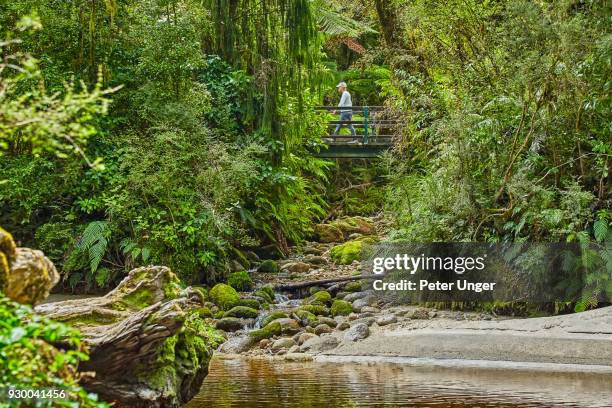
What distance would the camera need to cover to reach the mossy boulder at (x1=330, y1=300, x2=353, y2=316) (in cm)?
1514

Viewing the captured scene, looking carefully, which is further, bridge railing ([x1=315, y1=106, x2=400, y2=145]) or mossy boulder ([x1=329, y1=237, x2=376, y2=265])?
bridge railing ([x1=315, y1=106, x2=400, y2=145])

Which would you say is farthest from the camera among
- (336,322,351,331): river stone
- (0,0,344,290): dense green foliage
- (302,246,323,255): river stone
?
(302,246,323,255): river stone

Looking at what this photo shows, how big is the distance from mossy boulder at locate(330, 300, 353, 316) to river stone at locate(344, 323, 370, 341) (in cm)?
144

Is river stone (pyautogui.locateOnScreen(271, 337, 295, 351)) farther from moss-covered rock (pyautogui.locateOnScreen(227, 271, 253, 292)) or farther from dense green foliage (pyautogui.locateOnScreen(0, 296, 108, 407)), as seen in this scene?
dense green foliage (pyautogui.locateOnScreen(0, 296, 108, 407))

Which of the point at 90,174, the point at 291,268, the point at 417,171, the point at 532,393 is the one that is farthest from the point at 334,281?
the point at 532,393

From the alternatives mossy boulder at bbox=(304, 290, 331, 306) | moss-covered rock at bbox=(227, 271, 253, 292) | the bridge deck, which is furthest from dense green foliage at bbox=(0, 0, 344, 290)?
the bridge deck

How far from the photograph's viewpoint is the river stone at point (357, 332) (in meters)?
13.4

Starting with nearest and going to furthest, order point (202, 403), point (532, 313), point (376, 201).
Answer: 1. point (202, 403)
2. point (532, 313)
3. point (376, 201)

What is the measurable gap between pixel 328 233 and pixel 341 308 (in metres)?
7.48

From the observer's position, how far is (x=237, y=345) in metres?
13.7

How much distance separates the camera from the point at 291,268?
18.9m

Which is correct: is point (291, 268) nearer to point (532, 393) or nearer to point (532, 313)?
point (532, 313)

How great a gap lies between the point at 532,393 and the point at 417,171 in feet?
32.4

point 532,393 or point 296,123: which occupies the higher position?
point 296,123
